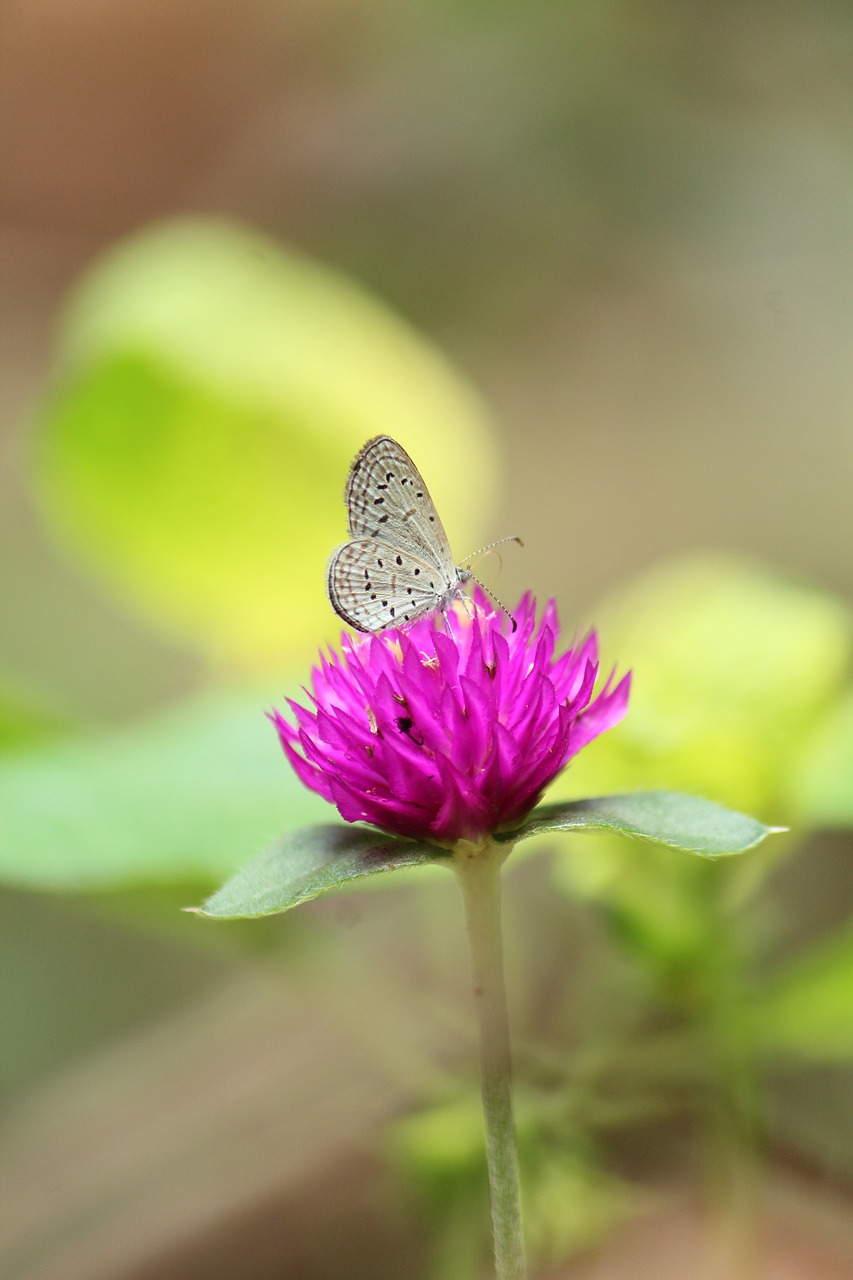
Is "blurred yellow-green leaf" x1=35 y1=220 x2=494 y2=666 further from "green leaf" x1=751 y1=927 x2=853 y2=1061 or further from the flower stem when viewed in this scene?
the flower stem

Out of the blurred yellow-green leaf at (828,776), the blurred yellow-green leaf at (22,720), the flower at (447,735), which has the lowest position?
the flower at (447,735)

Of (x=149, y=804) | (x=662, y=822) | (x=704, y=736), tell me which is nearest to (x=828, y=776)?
(x=704, y=736)

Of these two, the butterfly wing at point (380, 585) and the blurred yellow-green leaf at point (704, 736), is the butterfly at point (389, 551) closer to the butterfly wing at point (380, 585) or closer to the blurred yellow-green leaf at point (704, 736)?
the butterfly wing at point (380, 585)

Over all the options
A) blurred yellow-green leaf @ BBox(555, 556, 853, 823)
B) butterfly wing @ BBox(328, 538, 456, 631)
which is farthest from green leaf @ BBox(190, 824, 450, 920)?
blurred yellow-green leaf @ BBox(555, 556, 853, 823)

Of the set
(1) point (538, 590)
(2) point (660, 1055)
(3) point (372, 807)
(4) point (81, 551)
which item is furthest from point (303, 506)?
(3) point (372, 807)

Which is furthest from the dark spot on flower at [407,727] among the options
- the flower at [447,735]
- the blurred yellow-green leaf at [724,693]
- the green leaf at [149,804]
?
the blurred yellow-green leaf at [724,693]
